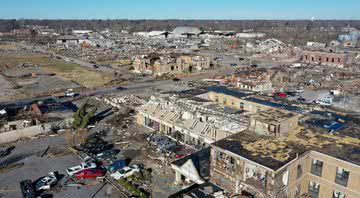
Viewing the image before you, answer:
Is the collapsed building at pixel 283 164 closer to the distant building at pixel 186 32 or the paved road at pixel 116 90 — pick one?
the paved road at pixel 116 90

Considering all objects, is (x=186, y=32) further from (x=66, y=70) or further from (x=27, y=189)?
(x=27, y=189)

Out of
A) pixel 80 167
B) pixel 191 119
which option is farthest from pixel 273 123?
pixel 80 167

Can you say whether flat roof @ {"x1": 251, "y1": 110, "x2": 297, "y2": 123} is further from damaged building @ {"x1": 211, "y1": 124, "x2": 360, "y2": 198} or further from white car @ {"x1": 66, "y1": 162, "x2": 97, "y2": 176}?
white car @ {"x1": 66, "y1": 162, "x2": 97, "y2": 176}

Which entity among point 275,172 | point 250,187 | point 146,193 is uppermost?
point 275,172

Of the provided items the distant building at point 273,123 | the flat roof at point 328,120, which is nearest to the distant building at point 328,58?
the flat roof at point 328,120

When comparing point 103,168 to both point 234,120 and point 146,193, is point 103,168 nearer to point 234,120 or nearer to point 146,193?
point 146,193

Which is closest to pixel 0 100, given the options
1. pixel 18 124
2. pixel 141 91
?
pixel 18 124

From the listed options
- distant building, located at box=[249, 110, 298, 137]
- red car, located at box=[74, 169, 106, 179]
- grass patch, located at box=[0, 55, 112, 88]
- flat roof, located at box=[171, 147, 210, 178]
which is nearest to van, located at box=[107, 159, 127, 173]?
red car, located at box=[74, 169, 106, 179]

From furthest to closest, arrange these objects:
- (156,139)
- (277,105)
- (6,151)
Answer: (156,139)
(277,105)
(6,151)
